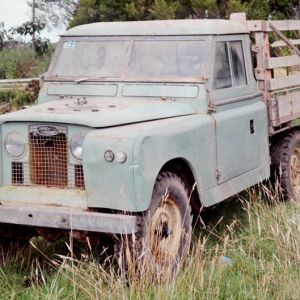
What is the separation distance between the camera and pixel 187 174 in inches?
226

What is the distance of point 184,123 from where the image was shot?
564 centimetres

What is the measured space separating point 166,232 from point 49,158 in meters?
1.00

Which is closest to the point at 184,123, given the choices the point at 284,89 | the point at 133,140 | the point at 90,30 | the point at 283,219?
the point at 133,140

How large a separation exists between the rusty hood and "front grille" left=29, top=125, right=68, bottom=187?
112mm

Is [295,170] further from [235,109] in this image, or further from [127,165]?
[127,165]

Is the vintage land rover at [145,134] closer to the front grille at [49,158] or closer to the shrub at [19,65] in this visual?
the front grille at [49,158]

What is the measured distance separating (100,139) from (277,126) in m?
2.94

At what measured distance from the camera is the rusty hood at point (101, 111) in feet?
17.2

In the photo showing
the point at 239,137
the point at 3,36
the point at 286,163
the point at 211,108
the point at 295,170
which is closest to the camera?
the point at 211,108

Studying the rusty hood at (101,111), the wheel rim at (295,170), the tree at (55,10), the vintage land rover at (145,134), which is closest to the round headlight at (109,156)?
the vintage land rover at (145,134)

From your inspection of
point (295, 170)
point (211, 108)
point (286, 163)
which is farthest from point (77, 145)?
point (295, 170)

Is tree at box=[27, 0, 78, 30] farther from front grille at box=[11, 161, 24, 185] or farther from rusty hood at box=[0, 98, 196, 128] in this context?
front grille at box=[11, 161, 24, 185]

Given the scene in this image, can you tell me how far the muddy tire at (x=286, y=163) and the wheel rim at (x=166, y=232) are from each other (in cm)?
240

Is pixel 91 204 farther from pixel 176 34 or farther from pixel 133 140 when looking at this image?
pixel 176 34
